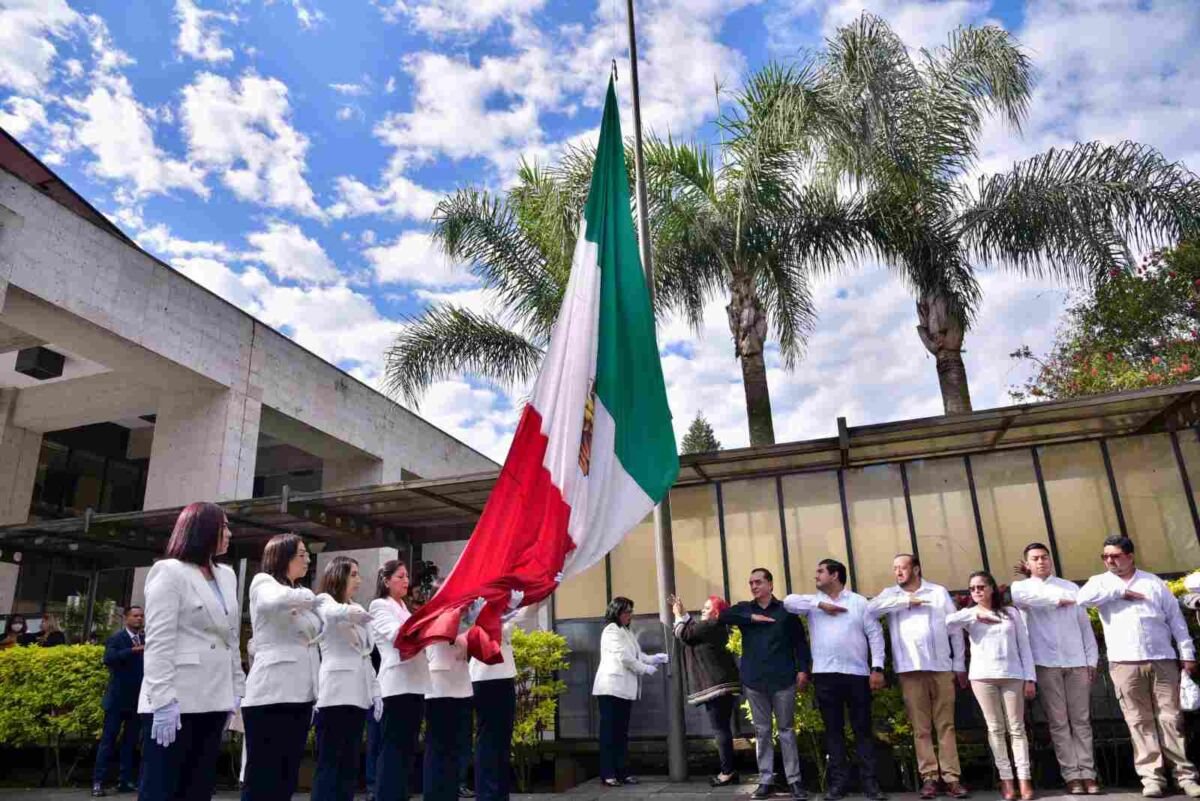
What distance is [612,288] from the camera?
7156mm

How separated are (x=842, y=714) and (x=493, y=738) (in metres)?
2.91

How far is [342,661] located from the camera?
17.6ft

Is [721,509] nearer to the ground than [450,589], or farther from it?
farther from it

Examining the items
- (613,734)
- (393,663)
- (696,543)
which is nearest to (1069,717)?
(613,734)

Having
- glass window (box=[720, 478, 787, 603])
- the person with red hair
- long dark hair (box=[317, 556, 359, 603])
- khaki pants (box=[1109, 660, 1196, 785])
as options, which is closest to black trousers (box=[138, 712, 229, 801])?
long dark hair (box=[317, 556, 359, 603])

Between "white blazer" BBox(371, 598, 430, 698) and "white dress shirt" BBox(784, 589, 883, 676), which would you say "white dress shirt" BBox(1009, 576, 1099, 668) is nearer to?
"white dress shirt" BBox(784, 589, 883, 676)

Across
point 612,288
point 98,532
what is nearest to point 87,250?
point 98,532

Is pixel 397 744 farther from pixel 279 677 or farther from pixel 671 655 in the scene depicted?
pixel 671 655

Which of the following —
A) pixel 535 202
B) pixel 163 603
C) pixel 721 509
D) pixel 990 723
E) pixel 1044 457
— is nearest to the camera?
pixel 163 603

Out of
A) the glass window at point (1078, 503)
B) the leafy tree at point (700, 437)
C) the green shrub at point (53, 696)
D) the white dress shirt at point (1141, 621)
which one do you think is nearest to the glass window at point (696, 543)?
the glass window at point (1078, 503)

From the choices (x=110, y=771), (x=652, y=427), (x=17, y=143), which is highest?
(x=17, y=143)

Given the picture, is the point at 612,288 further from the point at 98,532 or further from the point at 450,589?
the point at 98,532

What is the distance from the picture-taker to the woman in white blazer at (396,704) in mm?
5359

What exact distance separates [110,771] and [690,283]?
998 centimetres
